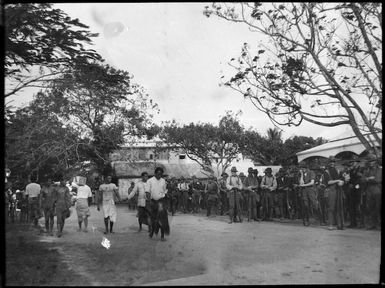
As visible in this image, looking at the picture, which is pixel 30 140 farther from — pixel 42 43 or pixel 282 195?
pixel 282 195

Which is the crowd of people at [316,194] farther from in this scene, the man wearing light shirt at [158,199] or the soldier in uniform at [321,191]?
the man wearing light shirt at [158,199]

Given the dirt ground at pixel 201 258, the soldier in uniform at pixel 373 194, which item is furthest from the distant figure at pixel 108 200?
the soldier in uniform at pixel 373 194

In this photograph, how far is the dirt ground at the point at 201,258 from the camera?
602 cm

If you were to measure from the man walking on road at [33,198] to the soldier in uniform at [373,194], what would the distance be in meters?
9.37

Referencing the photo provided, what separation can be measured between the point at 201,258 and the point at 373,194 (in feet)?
18.2

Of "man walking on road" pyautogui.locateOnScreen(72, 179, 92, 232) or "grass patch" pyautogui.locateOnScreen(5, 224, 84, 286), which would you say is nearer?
"grass patch" pyautogui.locateOnScreen(5, 224, 84, 286)

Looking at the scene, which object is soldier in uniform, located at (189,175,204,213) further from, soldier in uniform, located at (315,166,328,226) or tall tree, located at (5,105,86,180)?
tall tree, located at (5,105,86,180)

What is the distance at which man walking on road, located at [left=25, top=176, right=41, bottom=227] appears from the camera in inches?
464

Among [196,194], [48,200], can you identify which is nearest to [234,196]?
[48,200]

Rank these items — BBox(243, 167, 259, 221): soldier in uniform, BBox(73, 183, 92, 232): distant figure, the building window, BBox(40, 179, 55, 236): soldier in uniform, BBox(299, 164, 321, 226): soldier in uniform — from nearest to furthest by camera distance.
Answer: BBox(40, 179, 55, 236): soldier in uniform < BBox(73, 183, 92, 232): distant figure < BBox(299, 164, 321, 226): soldier in uniform < BBox(243, 167, 259, 221): soldier in uniform < the building window

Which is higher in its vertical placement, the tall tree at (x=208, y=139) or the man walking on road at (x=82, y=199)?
the tall tree at (x=208, y=139)

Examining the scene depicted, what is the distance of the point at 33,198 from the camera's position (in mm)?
12000

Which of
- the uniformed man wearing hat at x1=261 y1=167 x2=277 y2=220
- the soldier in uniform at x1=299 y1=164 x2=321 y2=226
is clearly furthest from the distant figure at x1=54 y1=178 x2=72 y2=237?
the soldier in uniform at x1=299 y1=164 x2=321 y2=226

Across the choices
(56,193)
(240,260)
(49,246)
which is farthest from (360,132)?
(56,193)
